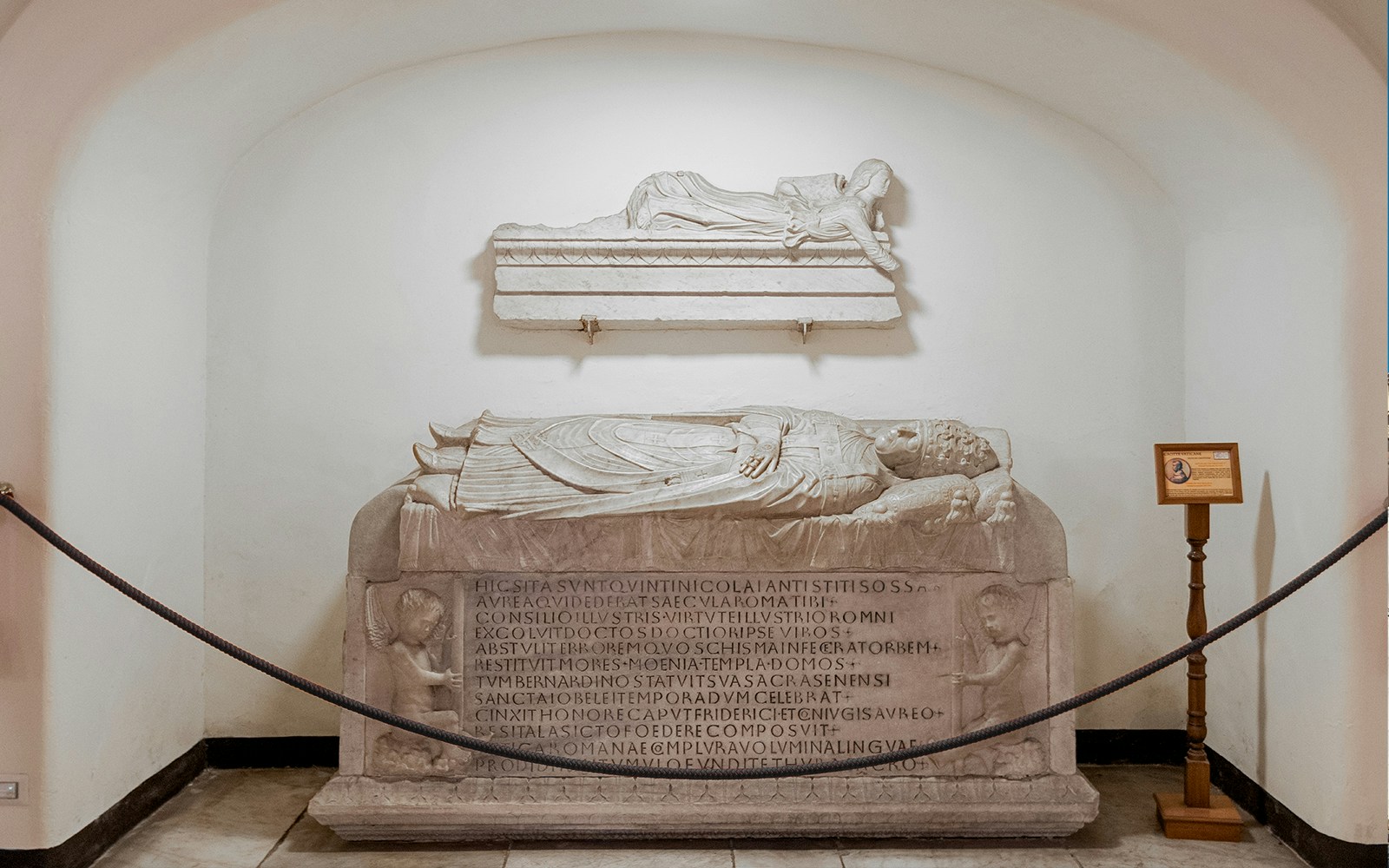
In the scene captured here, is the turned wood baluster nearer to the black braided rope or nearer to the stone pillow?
the black braided rope

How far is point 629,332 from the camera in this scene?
374cm

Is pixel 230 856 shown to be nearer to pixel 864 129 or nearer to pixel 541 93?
pixel 541 93

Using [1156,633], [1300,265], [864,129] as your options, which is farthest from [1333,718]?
[864,129]

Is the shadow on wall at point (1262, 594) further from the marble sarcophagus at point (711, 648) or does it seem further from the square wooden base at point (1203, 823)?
the marble sarcophagus at point (711, 648)

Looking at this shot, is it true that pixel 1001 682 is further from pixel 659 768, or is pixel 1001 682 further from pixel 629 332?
pixel 629 332

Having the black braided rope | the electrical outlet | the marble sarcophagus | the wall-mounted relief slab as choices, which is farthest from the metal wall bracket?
the electrical outlet

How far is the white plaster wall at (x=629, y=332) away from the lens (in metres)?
3.72

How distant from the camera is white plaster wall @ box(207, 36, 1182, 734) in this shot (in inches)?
146

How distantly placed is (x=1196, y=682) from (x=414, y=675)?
2274 millimetres

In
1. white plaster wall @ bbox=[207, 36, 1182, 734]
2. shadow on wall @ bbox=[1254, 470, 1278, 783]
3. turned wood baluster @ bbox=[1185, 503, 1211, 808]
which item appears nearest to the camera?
turned wood baluster @ bbox=[1185, 503, 1211, 808]

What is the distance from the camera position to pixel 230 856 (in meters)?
2.96

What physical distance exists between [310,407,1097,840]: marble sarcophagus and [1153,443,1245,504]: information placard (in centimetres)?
37

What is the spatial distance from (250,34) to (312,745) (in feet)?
7.80

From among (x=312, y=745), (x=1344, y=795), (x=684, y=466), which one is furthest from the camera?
(x=312, y=745)
